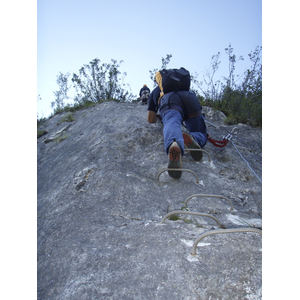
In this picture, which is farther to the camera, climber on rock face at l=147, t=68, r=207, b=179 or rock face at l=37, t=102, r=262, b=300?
climber on rock face at l=147, t=68, r=207, b=179

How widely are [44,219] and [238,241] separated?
157 cm

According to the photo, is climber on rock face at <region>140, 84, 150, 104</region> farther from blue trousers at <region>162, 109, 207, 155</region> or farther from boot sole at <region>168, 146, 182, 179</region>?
boot sole at <region>168, 146, 182, 179</region>

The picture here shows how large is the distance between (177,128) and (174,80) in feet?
2.42

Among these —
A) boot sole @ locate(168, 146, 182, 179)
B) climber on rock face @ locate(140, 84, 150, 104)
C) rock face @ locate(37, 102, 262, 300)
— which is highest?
climber on rock face @ locate(140, 84, 150, 104)

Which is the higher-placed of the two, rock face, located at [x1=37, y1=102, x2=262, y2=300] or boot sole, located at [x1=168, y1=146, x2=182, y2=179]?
boot sole, located at [x1=168, y1=146, x2=182, y2=179]

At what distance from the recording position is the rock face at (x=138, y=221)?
4.02 feet

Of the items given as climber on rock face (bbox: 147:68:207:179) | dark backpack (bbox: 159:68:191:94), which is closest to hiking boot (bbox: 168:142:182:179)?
climber on rock face (bbox: 147:68:207:179)

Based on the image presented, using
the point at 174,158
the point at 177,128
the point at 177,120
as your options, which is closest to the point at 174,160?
the point at 174,158

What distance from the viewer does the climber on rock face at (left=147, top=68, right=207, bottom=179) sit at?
265 cm

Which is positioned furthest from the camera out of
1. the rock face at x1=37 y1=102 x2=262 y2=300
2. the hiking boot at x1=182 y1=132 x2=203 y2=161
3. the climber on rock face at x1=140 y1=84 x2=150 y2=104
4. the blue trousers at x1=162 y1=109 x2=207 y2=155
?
the climber on rock face at x1=140 y1=84 x2=150 y2=104

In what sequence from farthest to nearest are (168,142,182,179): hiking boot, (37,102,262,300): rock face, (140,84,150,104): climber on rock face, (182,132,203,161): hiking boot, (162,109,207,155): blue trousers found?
(140,84,150,104): climber on rock face
(182,132,203,161): hiking boot
(162,109,207,155): blue trousers
(168,142,182,179): hiking boot
(37,102,262,300): rock face

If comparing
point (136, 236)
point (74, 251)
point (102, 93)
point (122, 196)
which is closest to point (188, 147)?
point (122, 196)

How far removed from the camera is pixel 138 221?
1.99m

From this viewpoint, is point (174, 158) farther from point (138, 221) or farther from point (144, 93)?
point (144, 93)
